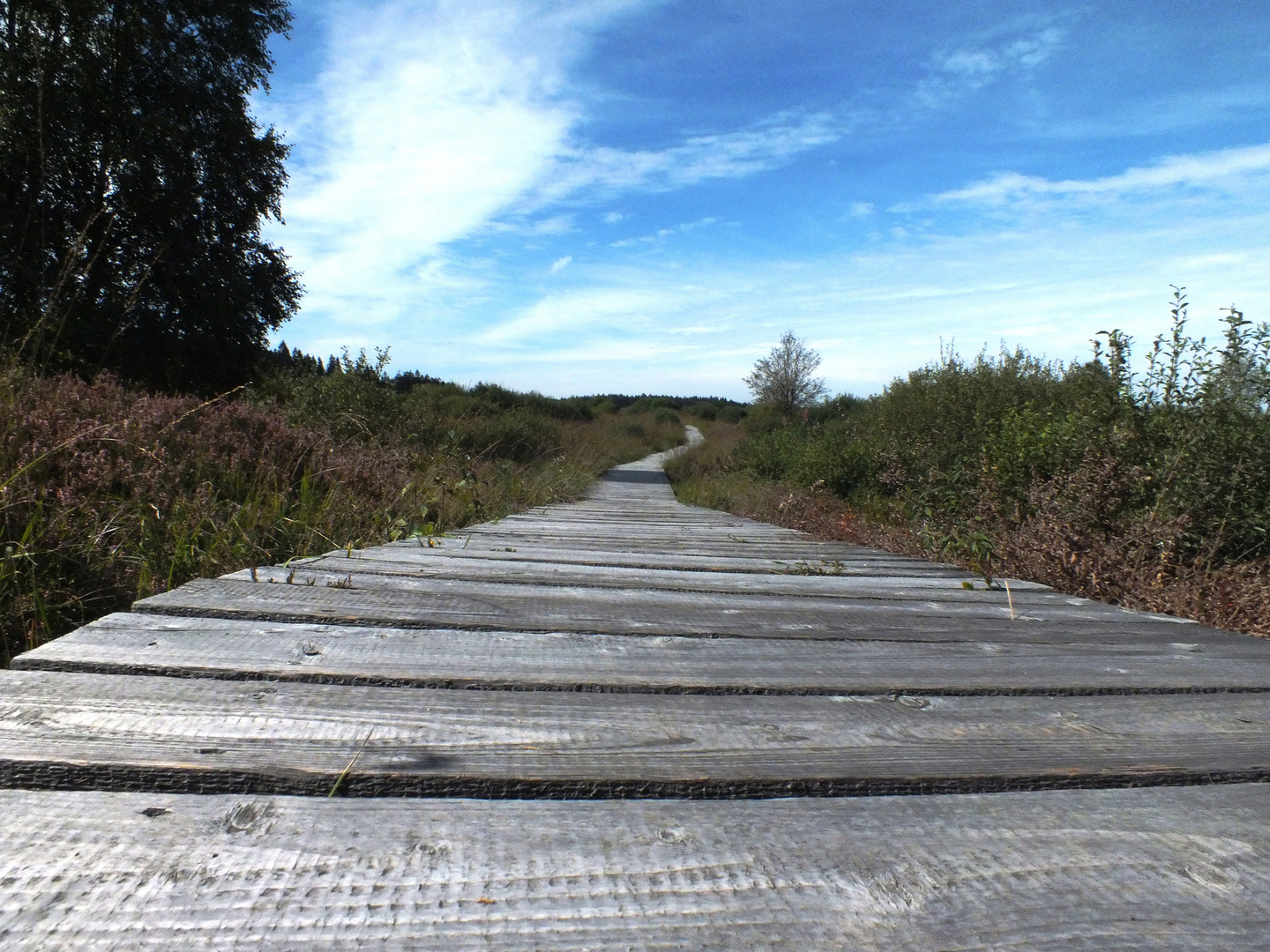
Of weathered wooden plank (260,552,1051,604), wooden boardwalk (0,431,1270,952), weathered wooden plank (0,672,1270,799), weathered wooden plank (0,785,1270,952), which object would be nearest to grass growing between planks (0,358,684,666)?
weathered wooden plank (260,552,1051,604)

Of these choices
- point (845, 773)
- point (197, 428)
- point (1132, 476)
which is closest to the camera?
point (845, 773)

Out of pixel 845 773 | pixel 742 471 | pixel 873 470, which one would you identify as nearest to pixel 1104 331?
pixel 845 773

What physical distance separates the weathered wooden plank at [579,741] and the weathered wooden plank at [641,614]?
1.53ft

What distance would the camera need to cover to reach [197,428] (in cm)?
399

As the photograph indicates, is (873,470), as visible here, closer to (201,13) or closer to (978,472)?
(978,472)

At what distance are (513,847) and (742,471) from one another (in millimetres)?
15777

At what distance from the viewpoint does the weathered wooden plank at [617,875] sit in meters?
0.61

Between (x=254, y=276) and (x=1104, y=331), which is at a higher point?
(x=254, y=276)

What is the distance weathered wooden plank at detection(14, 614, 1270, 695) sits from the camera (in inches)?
48.6

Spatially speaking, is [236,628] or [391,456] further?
[391,456]

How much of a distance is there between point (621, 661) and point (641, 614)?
0.46 m

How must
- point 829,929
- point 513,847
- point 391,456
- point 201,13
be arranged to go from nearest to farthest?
point 829,929
point 513,847
point 391,456
point 201,13

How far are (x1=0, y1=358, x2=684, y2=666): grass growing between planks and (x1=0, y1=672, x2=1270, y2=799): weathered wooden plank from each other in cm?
140

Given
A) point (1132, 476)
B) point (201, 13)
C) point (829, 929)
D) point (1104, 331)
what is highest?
point (201, 13)
